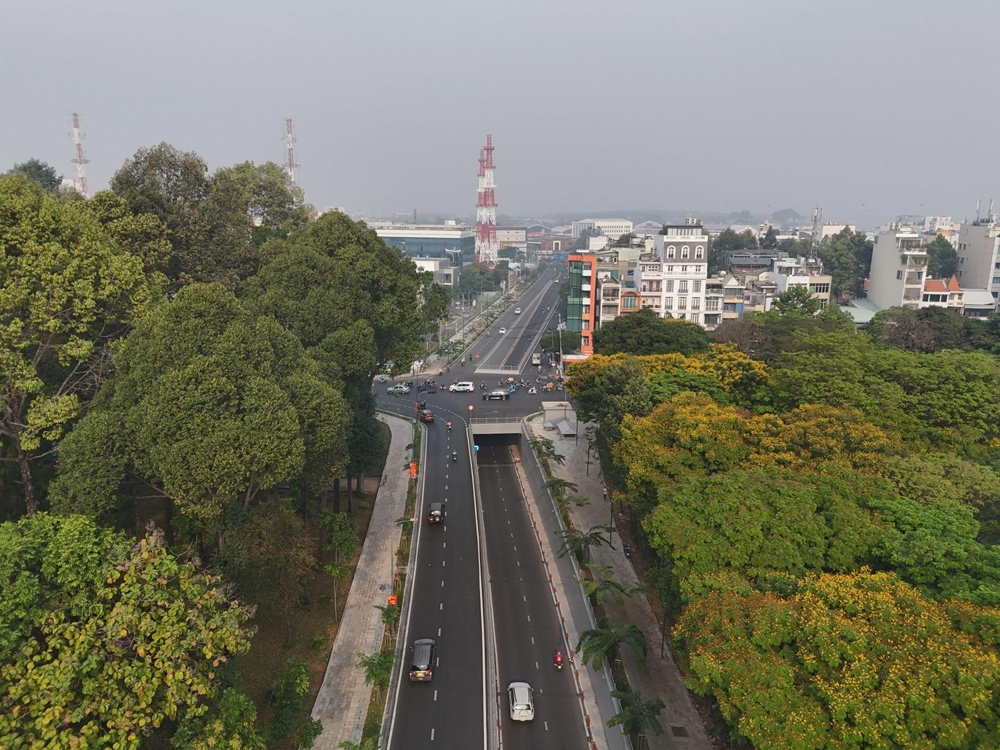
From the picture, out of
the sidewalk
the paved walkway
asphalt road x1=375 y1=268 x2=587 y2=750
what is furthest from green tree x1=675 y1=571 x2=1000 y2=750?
the paved walkway

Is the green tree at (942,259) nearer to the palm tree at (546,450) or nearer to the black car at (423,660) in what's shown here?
the palm tree at (546,450)

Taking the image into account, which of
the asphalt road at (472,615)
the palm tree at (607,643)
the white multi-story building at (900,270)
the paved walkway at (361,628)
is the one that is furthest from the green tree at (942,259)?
the palm tree at (607,643)

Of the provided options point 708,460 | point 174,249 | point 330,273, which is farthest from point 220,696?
point 174,249

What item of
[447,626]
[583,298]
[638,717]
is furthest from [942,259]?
[638,717]

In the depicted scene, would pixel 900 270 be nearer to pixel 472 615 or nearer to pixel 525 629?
pixel 525 629

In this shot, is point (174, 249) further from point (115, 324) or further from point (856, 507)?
point (856, 507)

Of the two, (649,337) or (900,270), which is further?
(900,270)

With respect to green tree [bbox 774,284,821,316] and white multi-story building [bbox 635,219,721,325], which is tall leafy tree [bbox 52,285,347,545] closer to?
white multi-story building [bbox 635,219,721,325]
